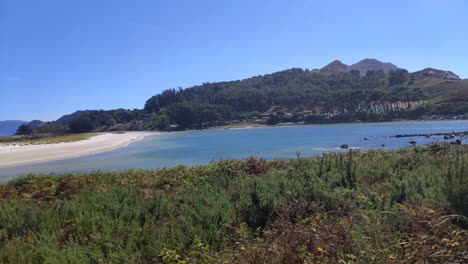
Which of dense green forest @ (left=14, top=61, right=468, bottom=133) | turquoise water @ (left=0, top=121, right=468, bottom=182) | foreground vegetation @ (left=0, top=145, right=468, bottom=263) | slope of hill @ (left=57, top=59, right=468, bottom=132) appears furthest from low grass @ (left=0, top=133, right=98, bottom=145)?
foreground vegetation @ (left=0, top=145, right=468, bottom=263)

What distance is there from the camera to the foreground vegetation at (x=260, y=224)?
4312 mm

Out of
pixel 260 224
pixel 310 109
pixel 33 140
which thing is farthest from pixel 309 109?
pixel 260 224

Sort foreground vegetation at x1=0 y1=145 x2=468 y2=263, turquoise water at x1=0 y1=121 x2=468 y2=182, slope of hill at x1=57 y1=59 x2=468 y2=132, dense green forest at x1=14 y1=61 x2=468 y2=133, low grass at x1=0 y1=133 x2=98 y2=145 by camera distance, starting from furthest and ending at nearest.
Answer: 1. slope of hill at x1=57 y1=59 x2=468 y2=132
2. dense green forest at x1=14 y1=61 x2=468 y2=133
3. low grass at x1=0 y1=133 x2=98 y2=145
4. turquoise water at x1=0 y1=121 x2=468 y2=182
5. foreground vegetation at x1=0 y1=145 x2=468 y2=263

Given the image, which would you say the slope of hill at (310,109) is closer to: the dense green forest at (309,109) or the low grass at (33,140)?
the dense green forest at (309,109)

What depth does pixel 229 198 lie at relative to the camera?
762 centimetres

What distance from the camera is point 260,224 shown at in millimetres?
6578

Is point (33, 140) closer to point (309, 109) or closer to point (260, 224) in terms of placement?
point (260, 224)

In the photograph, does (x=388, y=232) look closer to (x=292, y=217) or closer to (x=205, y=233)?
(x=292, y=217)

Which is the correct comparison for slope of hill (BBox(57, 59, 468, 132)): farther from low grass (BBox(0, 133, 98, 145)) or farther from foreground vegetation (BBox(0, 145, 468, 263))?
foreground vegetation (BBox(0, 145, 468, 263))

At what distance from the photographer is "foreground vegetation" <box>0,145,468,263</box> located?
431 centimetres

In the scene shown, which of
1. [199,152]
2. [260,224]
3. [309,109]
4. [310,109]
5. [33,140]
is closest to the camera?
[260,224]

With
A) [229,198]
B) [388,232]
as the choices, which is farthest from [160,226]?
[388,232]

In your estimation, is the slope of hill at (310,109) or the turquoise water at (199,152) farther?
the slope of hill at (310,109)

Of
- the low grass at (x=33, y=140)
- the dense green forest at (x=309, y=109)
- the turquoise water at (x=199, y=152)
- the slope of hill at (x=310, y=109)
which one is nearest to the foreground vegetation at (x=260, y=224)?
the turquoise water at (x=199, y=152)
